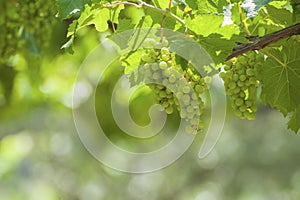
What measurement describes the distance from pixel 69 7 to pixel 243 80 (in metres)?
0.26

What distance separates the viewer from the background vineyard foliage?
908 mm

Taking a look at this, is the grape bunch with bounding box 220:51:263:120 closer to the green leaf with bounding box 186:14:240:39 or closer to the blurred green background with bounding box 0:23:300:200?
the green leaf with bounding box 186:14:240:39

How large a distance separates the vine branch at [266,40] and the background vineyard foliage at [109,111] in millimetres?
21

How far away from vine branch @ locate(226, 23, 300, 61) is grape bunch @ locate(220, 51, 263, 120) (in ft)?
0.13

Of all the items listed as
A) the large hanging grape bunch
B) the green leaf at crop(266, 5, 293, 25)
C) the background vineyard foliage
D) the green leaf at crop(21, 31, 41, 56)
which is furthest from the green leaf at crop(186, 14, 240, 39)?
the green leaf at crop(21, 31, 41, 56)

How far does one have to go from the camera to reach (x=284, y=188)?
673 centimetres

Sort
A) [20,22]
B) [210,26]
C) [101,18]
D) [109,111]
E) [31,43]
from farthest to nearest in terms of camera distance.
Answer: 1. [109,111]
2. [31,43]
3. [20,22]
4. [101,18]
5. [210,26]

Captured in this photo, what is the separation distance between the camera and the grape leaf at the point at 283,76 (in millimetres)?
920

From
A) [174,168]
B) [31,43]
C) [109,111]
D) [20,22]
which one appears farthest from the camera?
[174,168]

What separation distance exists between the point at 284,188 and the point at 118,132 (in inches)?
182

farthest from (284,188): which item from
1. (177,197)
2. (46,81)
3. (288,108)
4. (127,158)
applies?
(288,108)

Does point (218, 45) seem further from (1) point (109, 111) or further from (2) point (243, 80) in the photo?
(1) point (109, 111)

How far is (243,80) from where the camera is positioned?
2.95 ft

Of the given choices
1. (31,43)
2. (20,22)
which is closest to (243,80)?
(20,22)
